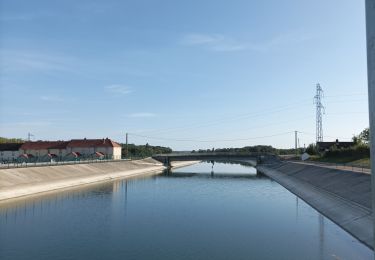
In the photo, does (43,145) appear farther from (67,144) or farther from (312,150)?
(312,150)

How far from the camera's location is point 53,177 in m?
61.3

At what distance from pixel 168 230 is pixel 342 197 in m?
19.6

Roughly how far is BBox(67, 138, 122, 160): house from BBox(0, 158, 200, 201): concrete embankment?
3155 centimetres

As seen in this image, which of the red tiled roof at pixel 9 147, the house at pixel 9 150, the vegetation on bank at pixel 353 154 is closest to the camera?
the vegetation on bank at pixel 353 154

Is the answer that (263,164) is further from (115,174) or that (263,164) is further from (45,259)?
(45,259)

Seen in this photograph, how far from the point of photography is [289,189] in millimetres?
63062

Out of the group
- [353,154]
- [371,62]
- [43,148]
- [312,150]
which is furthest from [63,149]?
[371,62]

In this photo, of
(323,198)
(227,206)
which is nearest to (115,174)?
(227,206)

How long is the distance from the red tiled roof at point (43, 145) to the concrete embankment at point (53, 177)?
45988 millimetres

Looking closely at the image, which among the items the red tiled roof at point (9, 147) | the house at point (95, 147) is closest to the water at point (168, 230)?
the house at point (95, 147)

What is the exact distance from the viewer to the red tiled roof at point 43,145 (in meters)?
132

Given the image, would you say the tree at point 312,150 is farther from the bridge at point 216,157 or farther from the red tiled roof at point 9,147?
the red tiled roof at point 9,147

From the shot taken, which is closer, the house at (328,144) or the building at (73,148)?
the house at (328,144)

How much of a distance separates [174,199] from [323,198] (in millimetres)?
18464
